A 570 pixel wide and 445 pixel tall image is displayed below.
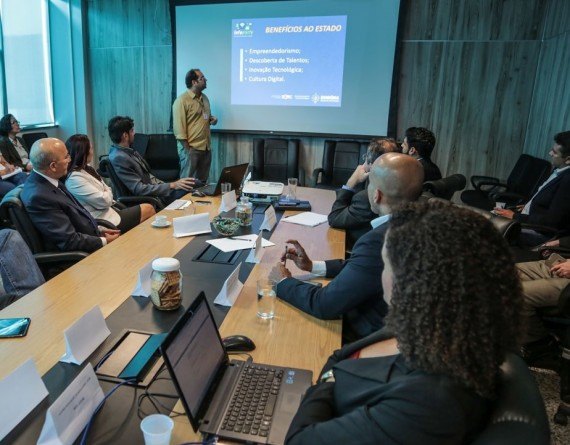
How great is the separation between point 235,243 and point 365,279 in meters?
0.91

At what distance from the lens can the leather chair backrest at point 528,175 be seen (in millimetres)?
3906

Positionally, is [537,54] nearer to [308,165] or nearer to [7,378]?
[308,165]

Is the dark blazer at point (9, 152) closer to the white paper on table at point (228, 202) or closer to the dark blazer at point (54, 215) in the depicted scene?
the dark blazer at point (54, 215)

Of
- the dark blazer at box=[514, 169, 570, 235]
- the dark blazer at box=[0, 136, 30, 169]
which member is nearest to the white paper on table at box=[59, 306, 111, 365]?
the dark blazer at box=[514, 169, 570, 235]

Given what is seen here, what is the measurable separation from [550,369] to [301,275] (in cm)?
162

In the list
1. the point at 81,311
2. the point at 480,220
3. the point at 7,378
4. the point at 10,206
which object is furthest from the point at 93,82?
the point at 480,220

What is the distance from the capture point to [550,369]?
2.40m

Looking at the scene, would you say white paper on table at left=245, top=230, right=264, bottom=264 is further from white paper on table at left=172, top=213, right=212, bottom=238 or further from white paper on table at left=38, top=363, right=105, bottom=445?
white paper on table at left=38, top=363, right=105, bottom=445

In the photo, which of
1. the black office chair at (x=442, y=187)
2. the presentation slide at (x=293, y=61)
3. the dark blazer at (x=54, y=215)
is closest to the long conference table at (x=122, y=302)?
the dark blazer at (x=54, y=215)

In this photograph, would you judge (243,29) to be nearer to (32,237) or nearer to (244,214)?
(244,214)

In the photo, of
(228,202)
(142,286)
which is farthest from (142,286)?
(228,202)

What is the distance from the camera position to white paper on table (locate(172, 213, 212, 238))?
2.28m

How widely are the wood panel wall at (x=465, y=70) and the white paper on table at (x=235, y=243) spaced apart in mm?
3181

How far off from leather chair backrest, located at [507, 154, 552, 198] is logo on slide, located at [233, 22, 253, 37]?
3.26m
